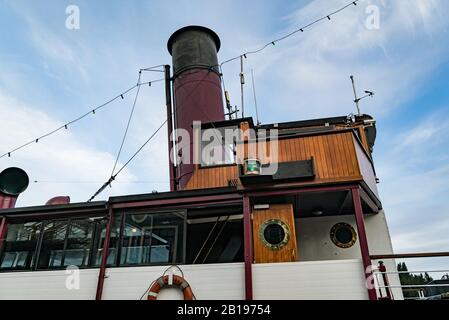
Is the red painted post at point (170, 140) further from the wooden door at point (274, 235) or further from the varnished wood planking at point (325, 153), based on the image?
the wooden door at point (274, 235)

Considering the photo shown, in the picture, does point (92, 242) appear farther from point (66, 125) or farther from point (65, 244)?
point (66, 125)

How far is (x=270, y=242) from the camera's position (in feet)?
25.8

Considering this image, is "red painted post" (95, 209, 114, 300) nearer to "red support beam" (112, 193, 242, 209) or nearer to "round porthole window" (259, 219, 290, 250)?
"red support beam" (112, 193, 242, 209)

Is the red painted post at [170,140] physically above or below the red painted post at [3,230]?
above

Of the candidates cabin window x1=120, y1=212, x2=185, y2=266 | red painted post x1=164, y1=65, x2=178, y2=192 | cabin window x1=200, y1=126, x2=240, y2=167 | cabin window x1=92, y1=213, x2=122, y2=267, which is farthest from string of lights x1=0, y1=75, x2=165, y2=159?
cabin window x1=120, y1=212, x2=185, y2=266

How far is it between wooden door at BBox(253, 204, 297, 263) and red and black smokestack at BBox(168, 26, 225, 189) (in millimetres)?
4610

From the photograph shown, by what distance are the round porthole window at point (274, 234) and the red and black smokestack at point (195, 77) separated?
15.6 ft

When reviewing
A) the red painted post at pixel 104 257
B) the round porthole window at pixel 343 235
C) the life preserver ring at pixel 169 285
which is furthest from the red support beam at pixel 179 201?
the round porthole window at pixel 343 235

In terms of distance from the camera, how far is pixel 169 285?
748cm

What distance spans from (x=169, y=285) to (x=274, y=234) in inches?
112

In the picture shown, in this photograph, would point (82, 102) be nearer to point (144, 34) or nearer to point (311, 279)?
point (144, 34)

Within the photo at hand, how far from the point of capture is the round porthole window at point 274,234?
25.6 feet

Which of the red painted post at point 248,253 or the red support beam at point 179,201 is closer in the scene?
the red painted post at point 248,253

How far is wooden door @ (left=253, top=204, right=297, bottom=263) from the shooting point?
7.67 meters
